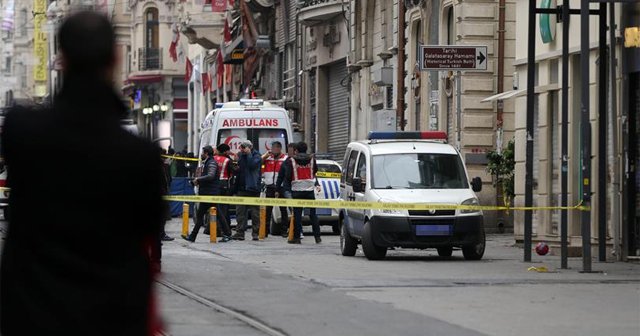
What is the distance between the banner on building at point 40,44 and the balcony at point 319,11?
63.5 meters

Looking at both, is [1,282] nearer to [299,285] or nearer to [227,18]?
[299,285]

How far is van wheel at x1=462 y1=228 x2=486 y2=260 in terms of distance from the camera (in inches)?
897

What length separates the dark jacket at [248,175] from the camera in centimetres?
2991

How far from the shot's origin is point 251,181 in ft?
98.3

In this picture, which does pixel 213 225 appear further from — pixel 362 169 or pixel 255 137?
pixel 255 137

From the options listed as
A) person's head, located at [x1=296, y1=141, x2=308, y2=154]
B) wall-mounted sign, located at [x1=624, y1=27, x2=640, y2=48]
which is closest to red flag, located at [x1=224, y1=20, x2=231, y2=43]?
person's head, located at [x1=296, y1=141, x2=308, y2=154]

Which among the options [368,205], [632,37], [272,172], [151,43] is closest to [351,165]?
[368,205]

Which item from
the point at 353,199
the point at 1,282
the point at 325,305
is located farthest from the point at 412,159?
the point at 1,282

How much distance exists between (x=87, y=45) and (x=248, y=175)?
2487 centimetres

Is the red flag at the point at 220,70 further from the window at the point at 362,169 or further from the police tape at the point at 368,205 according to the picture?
the window at the point at 362,169

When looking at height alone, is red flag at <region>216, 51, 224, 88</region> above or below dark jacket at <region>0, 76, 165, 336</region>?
above

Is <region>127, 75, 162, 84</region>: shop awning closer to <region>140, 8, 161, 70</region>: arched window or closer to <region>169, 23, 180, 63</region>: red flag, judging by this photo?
<region>140, 8, 161, 70</region>: arched window

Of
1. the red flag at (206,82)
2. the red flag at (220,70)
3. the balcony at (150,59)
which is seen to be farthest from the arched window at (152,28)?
the red flag at (220,70)

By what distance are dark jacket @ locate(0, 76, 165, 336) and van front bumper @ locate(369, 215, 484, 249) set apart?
17155 mm
